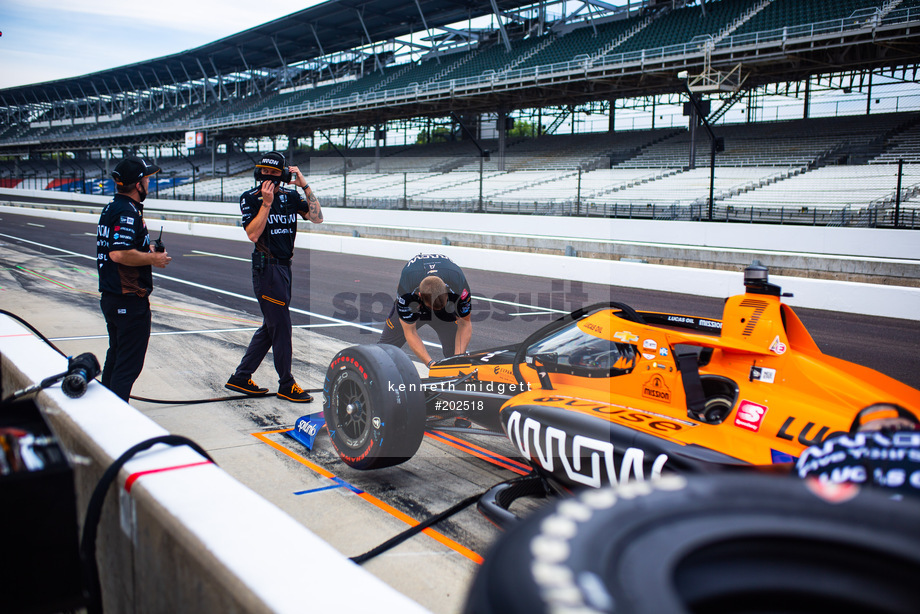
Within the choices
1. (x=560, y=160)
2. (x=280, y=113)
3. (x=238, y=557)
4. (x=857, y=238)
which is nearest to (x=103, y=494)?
(x=238, y=557)

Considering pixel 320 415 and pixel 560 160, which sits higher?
pixel 560 160

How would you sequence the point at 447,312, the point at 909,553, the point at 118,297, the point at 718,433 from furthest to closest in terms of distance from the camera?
the point at 447,312, the point at 118,297, the point at 718,433, the point at 909,553

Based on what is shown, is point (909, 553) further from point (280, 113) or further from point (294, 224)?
point (280, 113)

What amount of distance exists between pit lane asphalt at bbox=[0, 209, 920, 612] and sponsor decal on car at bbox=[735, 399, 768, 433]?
1351 mm

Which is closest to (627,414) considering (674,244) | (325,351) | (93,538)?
(93,538)

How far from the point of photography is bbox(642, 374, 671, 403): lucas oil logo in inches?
137

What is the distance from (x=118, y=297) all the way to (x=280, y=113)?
4691 cm

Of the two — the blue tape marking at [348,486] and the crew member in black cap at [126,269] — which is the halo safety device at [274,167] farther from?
the blue tape marking at [348,486]

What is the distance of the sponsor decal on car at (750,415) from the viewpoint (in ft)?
10.1

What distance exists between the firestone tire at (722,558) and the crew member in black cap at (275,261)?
465 cm

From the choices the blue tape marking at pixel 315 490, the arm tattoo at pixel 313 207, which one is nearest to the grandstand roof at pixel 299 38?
the arm tattoo at pixel 313 207

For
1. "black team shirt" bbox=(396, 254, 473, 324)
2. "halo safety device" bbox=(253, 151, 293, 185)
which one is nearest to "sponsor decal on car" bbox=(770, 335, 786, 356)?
"black team shirt" bbox=(396, 254, 473, 324)

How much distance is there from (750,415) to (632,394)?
0.67 metres

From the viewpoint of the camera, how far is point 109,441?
88.7 inches
